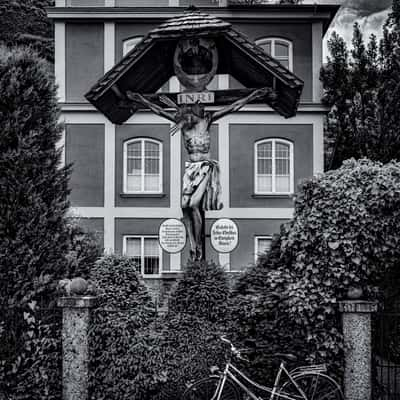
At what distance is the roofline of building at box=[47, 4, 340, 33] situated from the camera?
21484mm

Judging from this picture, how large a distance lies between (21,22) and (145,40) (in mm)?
17715

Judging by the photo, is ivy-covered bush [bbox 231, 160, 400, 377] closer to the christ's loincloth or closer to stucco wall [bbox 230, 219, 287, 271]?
the christ's loincloth

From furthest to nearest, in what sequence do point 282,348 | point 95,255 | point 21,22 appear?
point 21,22
point 95,255
point 282,348

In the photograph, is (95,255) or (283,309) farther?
(95,255)

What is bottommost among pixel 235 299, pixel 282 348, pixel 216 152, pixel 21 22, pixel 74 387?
pixel 74 387

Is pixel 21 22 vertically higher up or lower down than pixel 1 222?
higher up

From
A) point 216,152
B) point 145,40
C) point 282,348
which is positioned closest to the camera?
point 282,348

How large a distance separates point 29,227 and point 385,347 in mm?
4773

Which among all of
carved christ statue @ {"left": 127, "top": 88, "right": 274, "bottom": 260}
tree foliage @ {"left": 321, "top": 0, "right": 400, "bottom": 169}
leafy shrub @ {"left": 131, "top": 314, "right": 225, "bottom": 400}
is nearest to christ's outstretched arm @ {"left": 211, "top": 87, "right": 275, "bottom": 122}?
carved christ statue @ {"left": 127, "top": 88, "right": 274, "bottom": 260}

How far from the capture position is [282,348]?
7.86m

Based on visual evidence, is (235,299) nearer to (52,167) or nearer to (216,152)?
(52,167)

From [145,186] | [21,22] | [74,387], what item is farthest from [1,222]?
[21,22]

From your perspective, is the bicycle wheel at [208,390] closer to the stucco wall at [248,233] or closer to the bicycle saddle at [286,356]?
the bicycle saddle at [286,356]

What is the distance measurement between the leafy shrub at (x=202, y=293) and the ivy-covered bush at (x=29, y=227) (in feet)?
5.14
